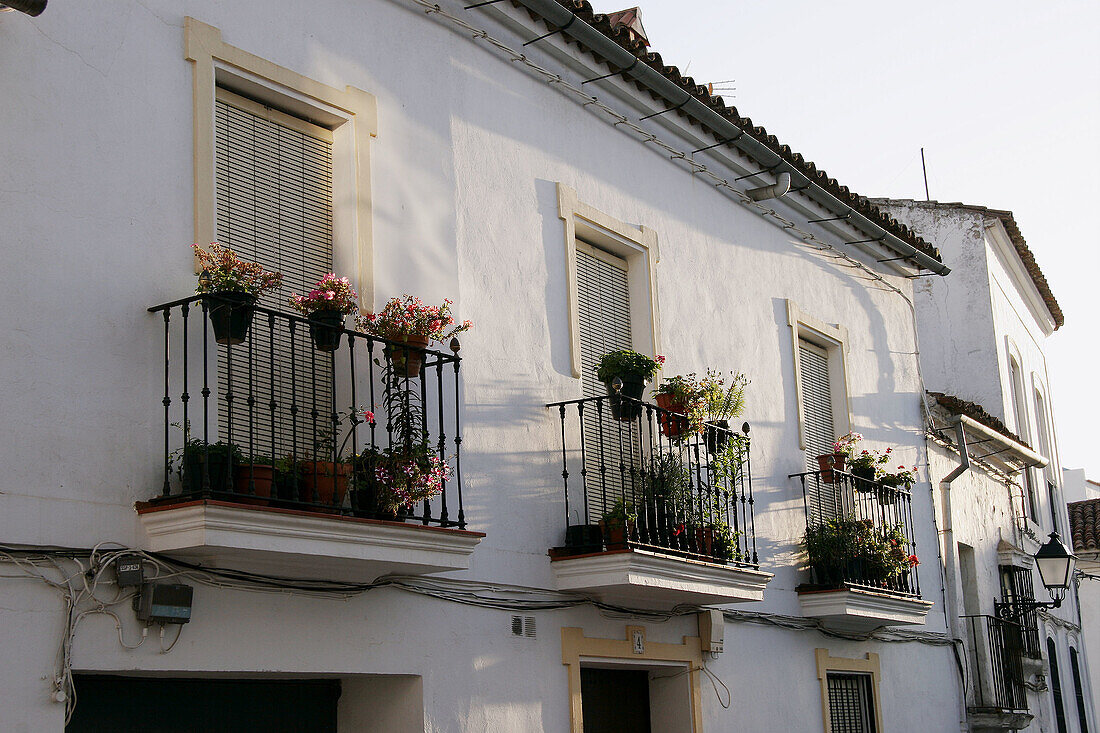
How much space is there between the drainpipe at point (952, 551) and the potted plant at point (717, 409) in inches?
203

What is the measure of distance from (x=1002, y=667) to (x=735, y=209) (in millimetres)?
7082

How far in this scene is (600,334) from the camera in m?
9.86

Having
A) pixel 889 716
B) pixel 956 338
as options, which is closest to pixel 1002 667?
pixel 889 716

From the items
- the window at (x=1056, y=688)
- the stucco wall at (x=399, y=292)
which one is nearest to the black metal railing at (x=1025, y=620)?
the window at (x=1056, y=688)

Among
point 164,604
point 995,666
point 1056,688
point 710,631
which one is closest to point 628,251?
point 710,631

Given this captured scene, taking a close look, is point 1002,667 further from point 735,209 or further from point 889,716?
point 735,209

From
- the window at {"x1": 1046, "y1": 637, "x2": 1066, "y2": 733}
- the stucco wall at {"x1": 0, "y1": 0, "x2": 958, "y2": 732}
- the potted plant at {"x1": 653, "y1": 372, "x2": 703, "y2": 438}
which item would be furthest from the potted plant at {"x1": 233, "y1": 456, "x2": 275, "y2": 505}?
the window at {"x1": 1046, "y1": 637, "x2": 1066, "y2": 733}

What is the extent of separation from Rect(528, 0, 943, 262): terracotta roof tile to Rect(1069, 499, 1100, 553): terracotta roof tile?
1153 centimetres

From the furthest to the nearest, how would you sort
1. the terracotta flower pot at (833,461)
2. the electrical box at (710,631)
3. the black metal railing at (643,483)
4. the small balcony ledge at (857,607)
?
the terracotta flower pot at (833,461) < the small balcony ledge at (857,607) < the electrical box at (710,631) < the black metal railing at (643,483)

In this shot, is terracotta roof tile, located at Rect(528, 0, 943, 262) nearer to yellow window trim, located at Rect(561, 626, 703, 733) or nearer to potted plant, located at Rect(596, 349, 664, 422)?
potted plant, located at Rect(596, 349, 664, 422)

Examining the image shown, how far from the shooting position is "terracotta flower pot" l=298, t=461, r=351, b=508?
6.60 m

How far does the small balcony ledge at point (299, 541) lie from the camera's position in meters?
5.84

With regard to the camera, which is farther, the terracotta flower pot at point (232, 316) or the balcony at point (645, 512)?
the balcony at point (645, 512)

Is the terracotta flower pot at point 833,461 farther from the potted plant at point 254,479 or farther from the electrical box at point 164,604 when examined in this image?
the electrical box at point 164,604
